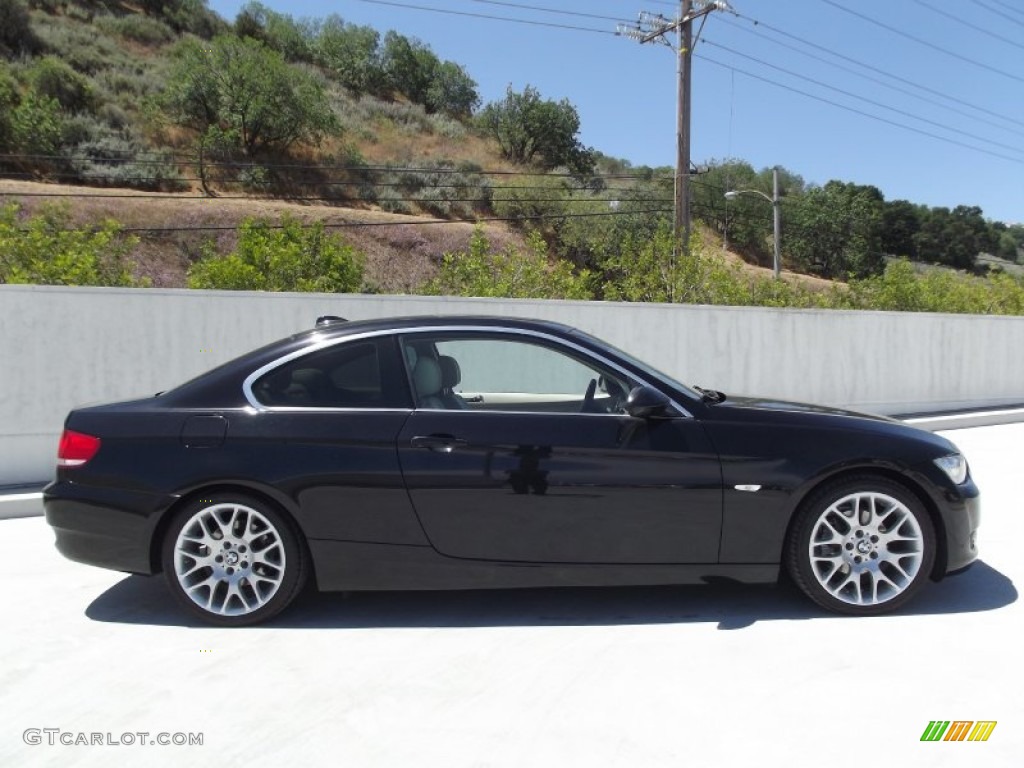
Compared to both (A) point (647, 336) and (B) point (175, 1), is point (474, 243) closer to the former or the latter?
(A) point (647, 336)

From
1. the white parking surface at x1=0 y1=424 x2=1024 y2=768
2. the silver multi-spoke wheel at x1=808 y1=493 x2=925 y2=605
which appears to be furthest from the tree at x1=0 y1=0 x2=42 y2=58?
the silver multi-spoke wheel at x1=808 y1=493 x2=925 y2=605

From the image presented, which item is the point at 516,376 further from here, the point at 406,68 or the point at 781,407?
the point at 406,68

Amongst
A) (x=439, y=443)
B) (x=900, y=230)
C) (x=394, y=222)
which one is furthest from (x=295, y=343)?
(x=900, y=230)

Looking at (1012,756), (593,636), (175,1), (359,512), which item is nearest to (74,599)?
(359,512)

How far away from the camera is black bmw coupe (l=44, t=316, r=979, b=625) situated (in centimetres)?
388

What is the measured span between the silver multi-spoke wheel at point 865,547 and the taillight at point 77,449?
11.5 feet

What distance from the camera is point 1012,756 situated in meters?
2.79

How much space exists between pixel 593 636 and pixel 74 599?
286 centimetres

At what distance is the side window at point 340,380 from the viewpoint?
4062mm

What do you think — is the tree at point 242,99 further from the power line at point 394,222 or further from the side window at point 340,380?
the side window at point 340,380

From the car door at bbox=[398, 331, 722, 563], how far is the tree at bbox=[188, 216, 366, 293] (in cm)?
797

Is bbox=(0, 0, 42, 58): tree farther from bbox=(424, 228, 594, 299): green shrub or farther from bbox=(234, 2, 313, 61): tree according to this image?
bbox=(424, 228, 594, 299): green shrub

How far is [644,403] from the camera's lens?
3891 millimetres

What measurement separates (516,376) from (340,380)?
4.28 ft
